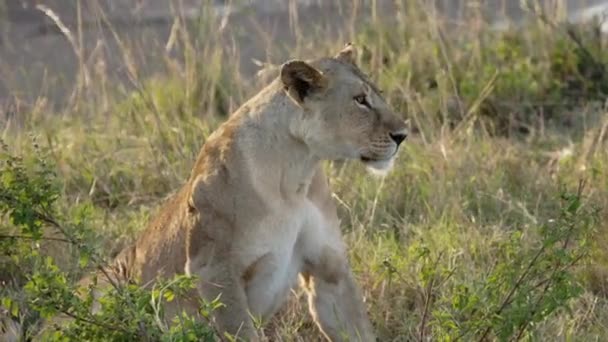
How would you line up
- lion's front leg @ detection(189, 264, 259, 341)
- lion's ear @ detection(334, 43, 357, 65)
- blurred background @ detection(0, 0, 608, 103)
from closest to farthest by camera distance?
lion's front leg @ detection(189, 264, 259, 341) → lion's ear @ detection(334, 43, 357, 65) → blurred background @ detection(0, 0, 608, 103)

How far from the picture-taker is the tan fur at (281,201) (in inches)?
Answer: 165

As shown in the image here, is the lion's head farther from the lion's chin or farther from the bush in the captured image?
→ the bush

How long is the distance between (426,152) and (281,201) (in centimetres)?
175

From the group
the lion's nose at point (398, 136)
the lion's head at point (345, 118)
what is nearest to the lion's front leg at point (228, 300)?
the lion's head at point (345, 118)

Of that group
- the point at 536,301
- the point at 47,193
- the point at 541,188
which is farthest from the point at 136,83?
the point at 536,301

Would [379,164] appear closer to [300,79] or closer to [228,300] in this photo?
[300,79]

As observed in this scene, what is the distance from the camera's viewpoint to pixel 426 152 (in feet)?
19.4

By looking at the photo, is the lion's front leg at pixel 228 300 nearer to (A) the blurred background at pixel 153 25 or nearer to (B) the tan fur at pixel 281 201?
(B) the tan fur at pixel 281 201

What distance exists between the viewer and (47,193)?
11.9 feet

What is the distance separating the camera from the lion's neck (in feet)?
14.0

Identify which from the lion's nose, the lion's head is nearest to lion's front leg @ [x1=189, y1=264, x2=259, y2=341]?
the lion's head

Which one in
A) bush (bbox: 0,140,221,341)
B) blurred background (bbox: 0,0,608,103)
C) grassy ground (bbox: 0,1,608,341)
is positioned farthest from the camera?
blurred background (bbox: 0,0,608,103)

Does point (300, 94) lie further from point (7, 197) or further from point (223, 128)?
point (7, 197)

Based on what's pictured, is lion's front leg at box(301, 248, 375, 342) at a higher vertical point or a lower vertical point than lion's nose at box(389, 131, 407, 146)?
lower
